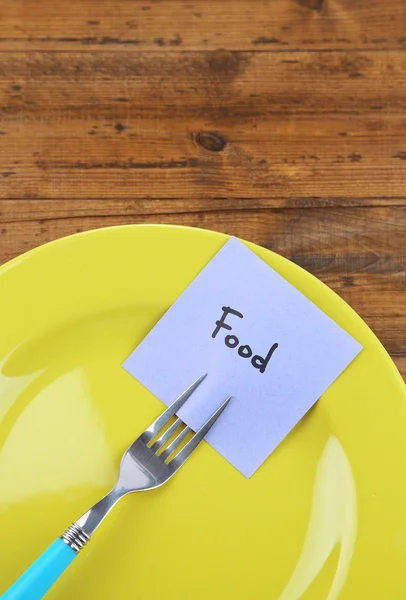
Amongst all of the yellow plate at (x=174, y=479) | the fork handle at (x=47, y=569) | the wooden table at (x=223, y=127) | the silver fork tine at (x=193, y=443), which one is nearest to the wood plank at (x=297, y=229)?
the wooden table at (x=223, y=127)

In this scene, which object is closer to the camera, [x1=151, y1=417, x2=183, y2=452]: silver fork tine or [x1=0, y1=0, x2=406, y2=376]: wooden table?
[x1=151, y1=417, x2=183, y2=452]: silver fork tine

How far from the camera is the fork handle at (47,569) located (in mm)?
506

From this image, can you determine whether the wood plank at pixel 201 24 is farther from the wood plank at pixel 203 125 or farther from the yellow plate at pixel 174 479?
the yellow plate at pixel 174 479

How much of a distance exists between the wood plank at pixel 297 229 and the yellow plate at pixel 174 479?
0.35 feet

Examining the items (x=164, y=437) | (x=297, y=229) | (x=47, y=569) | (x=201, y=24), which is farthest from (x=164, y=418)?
(x=201, y=24)

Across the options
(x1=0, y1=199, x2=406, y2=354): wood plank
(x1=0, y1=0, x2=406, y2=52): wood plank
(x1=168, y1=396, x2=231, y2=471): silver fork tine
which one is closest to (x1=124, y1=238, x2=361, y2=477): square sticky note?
(x1=168, y1=396, x2=231, y2=471): silver fork tine

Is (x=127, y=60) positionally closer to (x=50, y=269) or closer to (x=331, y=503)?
(x=50, y=269)

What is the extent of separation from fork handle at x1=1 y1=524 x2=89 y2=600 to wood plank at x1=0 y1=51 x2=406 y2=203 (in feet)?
1.21

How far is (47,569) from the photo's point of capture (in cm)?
52

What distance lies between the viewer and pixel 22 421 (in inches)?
22.9

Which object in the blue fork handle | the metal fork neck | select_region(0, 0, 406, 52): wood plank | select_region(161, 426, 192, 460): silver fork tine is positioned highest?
select_region(0, 0, 406, 52): wood plank

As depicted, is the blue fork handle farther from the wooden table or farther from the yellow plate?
the wooden table

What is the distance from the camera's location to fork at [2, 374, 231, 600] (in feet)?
1.72

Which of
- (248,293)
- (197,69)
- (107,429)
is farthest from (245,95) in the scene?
(107,429)
